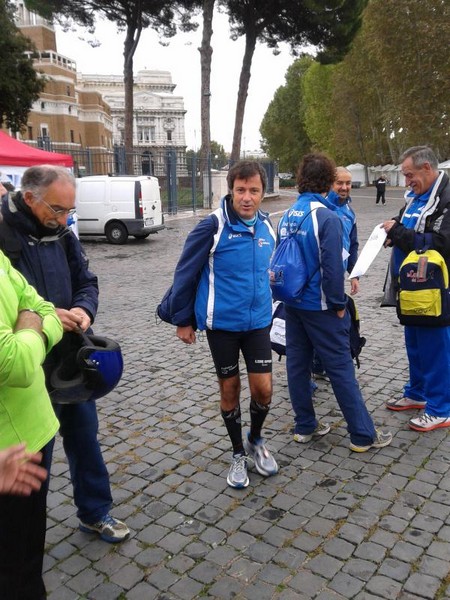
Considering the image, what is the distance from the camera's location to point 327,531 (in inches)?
115

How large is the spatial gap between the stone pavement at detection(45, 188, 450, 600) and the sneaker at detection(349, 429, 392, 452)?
0.13 ft

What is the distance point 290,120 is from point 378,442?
72.3m

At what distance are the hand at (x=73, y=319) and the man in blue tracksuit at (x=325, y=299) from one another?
63.0 inches

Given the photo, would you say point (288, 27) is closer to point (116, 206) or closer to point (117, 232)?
point (116, 206)

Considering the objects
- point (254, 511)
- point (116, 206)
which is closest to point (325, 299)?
point (254, 511)

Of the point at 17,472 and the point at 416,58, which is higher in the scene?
the point at 416,58

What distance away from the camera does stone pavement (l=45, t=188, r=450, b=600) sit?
2.57 metres

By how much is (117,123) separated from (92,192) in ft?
338

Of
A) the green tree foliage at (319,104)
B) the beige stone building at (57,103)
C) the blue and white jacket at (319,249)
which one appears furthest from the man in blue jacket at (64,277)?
the beige stone building at (57,103)

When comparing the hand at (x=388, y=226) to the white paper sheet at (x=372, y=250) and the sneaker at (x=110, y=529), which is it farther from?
the sneaker at (x=110, y=529)

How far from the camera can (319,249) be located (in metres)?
3.53

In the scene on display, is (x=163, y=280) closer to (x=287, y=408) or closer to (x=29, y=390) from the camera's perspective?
(x=287, y=408)

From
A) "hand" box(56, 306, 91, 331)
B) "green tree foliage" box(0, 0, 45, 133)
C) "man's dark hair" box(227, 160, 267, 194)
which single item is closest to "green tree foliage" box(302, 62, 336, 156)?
"green tree foliage" box(0, 0, 45, 133)

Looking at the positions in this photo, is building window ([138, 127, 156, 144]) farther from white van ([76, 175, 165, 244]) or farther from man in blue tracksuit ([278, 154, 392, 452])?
man in blue tracksuit ([278, 154, 392, 452])
